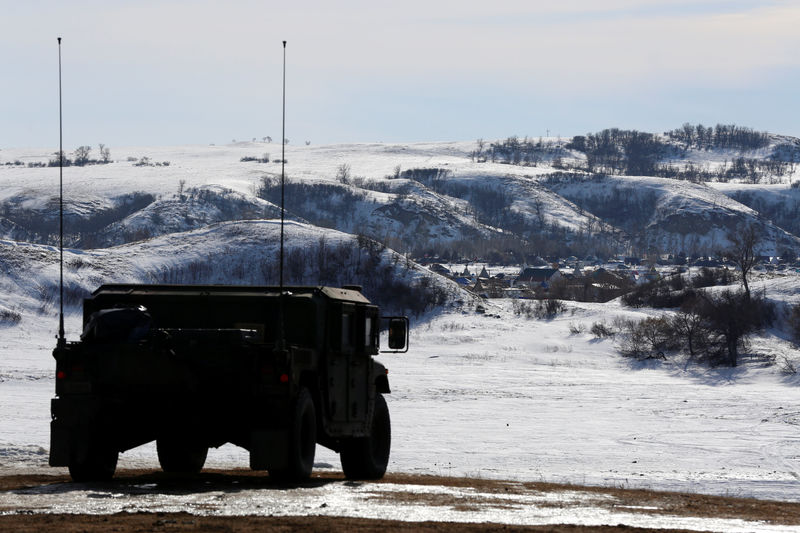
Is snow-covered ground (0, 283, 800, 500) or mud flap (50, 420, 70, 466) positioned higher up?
mud flap (50, 420, 70, 466)

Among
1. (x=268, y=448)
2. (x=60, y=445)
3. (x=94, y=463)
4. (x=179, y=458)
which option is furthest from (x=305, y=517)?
(x=179, y=458)

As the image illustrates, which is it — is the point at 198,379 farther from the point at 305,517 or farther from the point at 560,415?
the point at 560,415

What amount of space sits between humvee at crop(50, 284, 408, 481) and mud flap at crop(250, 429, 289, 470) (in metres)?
0.01

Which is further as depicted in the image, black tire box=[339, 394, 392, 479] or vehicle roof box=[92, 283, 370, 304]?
black tire box=[339, 394, 392, 479]

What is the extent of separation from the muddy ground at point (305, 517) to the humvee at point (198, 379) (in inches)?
26.1

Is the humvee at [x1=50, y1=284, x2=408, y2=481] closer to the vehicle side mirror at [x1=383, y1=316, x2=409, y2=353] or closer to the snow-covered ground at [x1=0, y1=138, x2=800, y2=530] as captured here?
the snow-covered ground at [x1=0, y1=138, x2=800, y2=530]

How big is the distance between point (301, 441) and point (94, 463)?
3.03 metres

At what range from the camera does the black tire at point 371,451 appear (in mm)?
21297

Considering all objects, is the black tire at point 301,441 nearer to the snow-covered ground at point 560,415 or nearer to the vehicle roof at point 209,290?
the vehicle roof at point 209,290

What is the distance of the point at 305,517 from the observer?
13.9 meters

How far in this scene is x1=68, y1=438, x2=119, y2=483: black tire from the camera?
17.3 meters

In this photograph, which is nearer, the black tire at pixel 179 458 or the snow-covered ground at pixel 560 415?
the black tire at pixel 179 458

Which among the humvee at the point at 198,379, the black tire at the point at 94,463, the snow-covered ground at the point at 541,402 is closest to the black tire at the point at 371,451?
the humvee at the point at 198,379

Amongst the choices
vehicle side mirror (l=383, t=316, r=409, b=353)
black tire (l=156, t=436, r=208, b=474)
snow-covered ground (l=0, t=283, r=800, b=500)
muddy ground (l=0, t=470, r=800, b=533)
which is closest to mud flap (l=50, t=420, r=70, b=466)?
muddy ground (l=0, t=470, r=800, b=533)
